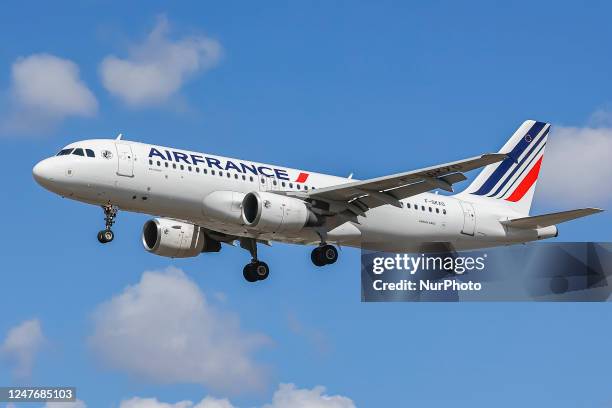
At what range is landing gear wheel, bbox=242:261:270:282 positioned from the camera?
5641 centimetres

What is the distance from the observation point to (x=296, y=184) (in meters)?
54.3

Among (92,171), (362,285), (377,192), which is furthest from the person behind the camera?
(362,285)

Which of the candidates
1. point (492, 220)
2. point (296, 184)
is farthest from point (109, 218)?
point (492, 220)

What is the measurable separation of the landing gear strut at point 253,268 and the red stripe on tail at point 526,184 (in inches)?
473

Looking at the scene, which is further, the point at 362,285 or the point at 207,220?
the point at 362,285

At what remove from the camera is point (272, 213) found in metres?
51.6

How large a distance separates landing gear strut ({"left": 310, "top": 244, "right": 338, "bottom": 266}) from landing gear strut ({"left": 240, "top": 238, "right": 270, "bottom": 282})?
295cm

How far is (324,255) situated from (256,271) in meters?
3.60

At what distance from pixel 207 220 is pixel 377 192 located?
6.65 meters

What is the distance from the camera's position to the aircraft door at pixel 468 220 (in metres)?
58.0

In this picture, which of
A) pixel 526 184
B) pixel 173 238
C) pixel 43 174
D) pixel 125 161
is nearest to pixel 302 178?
pixel 173 238

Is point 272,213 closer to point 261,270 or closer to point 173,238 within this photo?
point 261,270

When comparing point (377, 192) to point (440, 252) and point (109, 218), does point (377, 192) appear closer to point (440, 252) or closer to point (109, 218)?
point (440, 252)

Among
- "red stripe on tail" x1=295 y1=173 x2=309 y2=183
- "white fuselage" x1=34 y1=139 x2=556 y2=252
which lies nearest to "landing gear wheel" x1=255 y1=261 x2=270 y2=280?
"white fuselage" x1=34 y1=139 x2=556 y2=252
